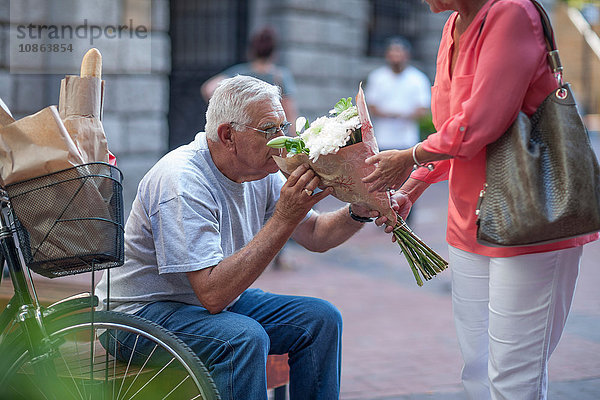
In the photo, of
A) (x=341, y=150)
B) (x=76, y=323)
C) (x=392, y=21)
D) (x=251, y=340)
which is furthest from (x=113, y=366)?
(x=392, y=21)

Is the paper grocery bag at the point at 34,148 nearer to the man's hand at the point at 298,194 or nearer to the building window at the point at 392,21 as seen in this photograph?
the man's hand at the point at 298,194

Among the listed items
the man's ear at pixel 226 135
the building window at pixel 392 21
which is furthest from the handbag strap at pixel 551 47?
the building window at pixel 392 21

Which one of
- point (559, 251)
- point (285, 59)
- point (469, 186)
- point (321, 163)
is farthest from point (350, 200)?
point (285, 59)

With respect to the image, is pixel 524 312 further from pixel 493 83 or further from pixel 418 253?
pixel 493 83

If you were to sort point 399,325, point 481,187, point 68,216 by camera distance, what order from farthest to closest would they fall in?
A: point 399,325 < point 481,187 < point 68,216

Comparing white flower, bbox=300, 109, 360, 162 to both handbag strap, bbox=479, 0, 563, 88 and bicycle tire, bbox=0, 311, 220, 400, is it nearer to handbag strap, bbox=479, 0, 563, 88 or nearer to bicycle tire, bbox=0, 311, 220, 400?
handbag strap, bbox=479, 0, 563, 88

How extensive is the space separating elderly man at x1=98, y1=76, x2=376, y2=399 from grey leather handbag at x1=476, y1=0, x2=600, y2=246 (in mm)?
679

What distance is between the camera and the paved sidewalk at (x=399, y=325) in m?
4.26

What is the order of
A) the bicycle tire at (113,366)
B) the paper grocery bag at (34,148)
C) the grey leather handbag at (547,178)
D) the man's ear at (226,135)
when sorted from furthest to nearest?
the man's ear at (226,135)
the bicycle tire at (113,366)
the paper grocery bag at (34,148)
the grey leather handbag at (547,178)

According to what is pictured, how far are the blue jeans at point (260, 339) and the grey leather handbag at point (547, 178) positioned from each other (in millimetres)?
876

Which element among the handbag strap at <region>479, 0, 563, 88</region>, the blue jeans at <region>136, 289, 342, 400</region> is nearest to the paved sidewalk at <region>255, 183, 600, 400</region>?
the blue jeans at <region>136, 289, 342, 400</region>

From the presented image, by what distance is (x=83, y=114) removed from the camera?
8.28 feet

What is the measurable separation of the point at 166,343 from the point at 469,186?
1.10 meters

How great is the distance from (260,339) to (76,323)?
0.61 meters
